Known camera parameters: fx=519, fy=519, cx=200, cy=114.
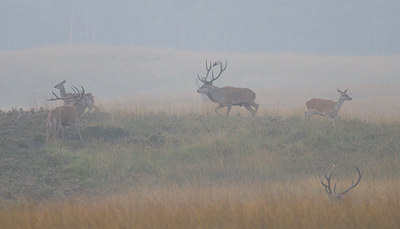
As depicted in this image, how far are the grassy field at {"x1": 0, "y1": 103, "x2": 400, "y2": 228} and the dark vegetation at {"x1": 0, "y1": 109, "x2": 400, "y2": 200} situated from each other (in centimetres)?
3

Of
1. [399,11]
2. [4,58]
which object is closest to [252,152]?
[4,58]

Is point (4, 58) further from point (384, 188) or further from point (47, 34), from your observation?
point (47, 34)

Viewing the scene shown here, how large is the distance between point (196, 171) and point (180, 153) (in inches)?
35.5

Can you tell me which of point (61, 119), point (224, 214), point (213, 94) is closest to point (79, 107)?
point (61, 119)

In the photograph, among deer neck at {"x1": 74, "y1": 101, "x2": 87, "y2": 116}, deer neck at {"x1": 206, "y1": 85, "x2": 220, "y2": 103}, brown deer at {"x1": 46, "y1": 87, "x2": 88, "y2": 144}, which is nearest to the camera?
brown deer at {"x1": 46, "y1": 87, "x2": 88, "y2": 144}

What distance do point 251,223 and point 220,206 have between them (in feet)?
2.75

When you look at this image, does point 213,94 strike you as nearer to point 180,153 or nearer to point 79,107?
point 79,107

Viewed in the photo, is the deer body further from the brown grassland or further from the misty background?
the misty background

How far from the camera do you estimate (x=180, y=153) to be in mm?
12188

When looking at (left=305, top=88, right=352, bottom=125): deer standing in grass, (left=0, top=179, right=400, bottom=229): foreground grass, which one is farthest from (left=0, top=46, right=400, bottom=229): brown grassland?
(left=305, top=88, right=352, bottom=125): deer standing in grass

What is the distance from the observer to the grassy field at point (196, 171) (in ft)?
23.6

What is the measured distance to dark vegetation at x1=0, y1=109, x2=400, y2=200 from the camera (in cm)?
1067

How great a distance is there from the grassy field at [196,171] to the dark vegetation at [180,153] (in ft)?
0.09

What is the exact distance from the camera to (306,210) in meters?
7.21
